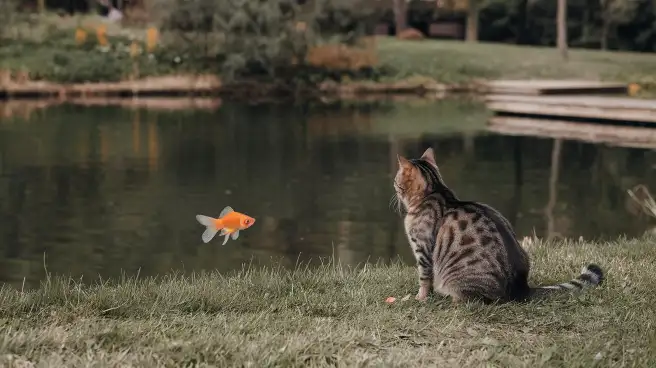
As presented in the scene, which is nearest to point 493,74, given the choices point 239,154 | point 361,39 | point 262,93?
point 361,39

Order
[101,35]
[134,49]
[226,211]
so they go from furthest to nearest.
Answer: [101,35] < [134,49] < [226,211]

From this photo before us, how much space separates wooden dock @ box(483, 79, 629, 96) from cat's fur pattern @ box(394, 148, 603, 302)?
19.3 meters

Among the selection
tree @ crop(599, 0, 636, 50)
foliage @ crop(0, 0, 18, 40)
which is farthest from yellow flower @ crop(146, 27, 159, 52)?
tree @ crop(599, 0, 636, 50)

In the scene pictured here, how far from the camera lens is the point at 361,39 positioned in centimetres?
2681

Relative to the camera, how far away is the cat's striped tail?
14.1 ft

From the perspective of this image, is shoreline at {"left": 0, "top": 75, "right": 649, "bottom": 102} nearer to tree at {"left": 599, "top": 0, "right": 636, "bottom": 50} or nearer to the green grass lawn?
the green grass lawn

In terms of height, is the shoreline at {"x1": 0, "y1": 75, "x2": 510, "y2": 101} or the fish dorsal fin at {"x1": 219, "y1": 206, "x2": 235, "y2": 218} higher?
the fish dorsal fin at {"x1": 219, "y1": 206, "x2": 235, "y2": 218}

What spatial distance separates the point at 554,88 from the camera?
76.5 ft

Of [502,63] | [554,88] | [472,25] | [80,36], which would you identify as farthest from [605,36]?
[80,36]

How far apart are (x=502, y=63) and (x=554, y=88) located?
4252mm

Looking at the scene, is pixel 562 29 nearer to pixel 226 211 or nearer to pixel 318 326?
pixel 226 211

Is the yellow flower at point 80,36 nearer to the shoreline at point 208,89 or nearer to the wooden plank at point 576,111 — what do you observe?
the shoreline at point 208,89

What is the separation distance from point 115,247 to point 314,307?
193 inches

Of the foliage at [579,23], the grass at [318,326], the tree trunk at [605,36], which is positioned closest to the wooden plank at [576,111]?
the foliage at [579,23]
